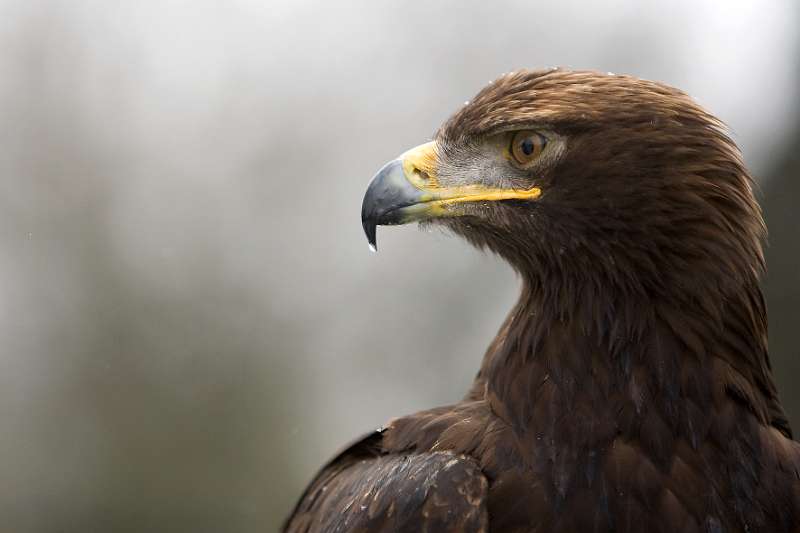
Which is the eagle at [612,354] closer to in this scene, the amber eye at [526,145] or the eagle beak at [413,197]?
the amber eye at [526,145]

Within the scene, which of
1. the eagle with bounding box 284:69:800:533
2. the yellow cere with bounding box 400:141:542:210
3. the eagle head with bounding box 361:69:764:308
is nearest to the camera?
the eagle with bounding box 284:69:800:533

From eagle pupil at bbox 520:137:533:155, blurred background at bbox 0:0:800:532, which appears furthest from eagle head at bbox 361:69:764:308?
blurred background at bbox 0:0:800:532

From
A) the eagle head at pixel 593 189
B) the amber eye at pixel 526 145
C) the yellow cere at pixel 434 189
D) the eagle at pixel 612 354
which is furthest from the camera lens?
the yellow cere at pixel 434 189

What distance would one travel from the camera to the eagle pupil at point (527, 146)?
13.0 feet

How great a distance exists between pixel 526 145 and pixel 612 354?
83 centimetres

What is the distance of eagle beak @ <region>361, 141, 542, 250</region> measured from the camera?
4125mm

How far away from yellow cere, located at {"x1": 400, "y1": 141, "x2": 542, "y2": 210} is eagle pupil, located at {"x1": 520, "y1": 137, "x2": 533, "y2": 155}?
0.46ft

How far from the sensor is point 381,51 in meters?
19.2

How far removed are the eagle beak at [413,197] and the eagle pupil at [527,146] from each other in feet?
0.72

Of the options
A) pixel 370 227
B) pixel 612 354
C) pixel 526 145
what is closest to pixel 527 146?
pixel 526 145

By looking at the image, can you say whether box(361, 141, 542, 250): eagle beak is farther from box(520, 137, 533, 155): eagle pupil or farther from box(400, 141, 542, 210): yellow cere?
box(520, 137, 533, 155): eagle pupil

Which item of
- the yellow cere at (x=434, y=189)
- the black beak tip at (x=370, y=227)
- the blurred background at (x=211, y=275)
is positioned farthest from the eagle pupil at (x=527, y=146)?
the blurred background at (x=211, y=275)

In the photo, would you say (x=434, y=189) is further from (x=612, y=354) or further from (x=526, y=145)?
(x=612, y=354)

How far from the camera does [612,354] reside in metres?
3.71
